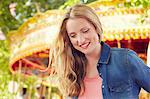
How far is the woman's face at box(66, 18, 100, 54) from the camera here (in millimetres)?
2334

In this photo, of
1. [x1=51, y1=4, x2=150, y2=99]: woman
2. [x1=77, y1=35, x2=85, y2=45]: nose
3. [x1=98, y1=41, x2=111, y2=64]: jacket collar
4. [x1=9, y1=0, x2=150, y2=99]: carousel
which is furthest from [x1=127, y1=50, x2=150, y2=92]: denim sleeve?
[x1=9, y1=0, x2=150, y2=99]: carousel

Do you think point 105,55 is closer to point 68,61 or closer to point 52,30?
point 68,61

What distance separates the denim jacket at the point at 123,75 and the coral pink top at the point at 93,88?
4cm

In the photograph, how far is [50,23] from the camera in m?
6.44

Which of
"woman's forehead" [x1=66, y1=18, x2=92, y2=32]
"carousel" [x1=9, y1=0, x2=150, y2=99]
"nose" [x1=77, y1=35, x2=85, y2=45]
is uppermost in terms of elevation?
"woman's forehead" [x1=66, y1=18, x2=92, y2=32]

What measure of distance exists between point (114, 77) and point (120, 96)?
0.10 m

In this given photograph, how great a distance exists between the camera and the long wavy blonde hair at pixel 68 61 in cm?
243

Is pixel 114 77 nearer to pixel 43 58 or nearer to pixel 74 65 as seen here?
pixel 74 65

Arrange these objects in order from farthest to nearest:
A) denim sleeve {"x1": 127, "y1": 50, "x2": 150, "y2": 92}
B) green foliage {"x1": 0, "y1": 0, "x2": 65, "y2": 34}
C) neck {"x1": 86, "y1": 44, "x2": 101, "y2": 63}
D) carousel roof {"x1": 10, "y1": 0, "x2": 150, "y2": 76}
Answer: green foliage {"x1": 0, "y1": 0, "x2": 65, "y2": 34} < carousel roof {"x1": 10, "y1": 0, "x2": 150, "y2": 76} < neck {"x1": 86, "y1": 44, "x2": 101, "y2": 63} < denim sleeve {"x1": 127, "y1": 50, "x2": 150, "y2": 92}

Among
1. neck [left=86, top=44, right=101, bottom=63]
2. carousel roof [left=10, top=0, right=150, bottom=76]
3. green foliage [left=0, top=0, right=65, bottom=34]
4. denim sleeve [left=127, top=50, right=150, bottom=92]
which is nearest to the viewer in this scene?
denim sleeve [left=127, top=50, right=150, bottom=92]

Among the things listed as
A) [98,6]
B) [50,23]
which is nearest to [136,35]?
[98,6]

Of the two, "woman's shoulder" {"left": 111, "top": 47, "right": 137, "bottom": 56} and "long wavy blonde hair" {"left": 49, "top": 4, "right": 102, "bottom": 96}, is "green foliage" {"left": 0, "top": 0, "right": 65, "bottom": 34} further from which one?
"woman's shoulder" {"left": 111, "top": 47, "right": 137, "bottom": 56}

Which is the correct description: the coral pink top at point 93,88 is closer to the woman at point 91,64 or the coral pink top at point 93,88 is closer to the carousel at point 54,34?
the woman at point 91,64

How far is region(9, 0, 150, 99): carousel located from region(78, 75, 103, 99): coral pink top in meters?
2.09
